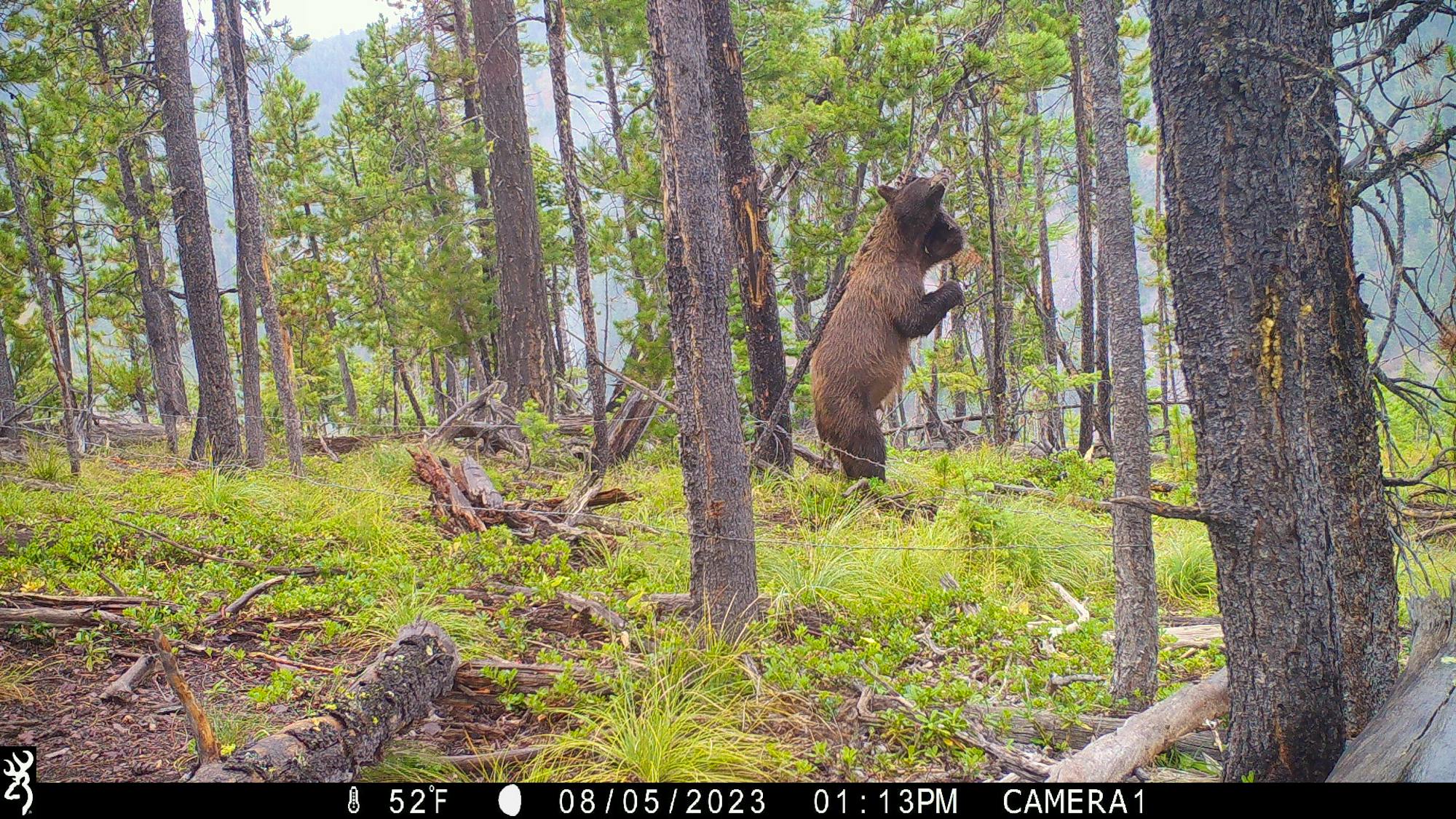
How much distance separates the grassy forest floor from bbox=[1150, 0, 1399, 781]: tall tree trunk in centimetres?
70

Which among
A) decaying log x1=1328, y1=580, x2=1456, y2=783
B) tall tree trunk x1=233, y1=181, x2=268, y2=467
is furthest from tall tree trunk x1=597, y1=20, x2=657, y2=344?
decaying log x1=1328, y1=580, x2=1456, y2=783

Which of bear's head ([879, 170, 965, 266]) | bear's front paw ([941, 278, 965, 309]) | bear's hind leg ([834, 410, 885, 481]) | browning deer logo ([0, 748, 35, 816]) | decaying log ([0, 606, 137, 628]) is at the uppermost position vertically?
bear's head ([879, 170, 965, 266])

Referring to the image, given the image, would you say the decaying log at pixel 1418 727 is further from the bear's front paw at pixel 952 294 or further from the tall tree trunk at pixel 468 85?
the tall tree trunk at pixel 468 85

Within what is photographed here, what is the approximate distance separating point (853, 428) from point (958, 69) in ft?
11.3

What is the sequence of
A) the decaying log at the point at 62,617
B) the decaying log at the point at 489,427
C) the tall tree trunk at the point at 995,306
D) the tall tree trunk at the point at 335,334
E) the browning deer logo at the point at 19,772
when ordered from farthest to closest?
the tall tree trunk at the point at 335,334, the decaying log at the point at 489,427, the tall tree trunk at the point at 995,306, the decaying log at the point at 62,617, the browning deer logo at the point at 19,772

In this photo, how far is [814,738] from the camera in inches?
132

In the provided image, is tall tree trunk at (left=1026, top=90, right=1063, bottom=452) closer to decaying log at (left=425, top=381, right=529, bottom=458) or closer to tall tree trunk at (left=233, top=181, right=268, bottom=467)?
decaying log at (left=425, top=381, right=529, bottom=458)

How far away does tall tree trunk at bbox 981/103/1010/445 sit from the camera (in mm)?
7730

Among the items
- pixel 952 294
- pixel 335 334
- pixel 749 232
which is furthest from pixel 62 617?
pixel 335 334

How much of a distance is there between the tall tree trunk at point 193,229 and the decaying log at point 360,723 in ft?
22.4

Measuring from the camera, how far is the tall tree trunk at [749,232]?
7.04m

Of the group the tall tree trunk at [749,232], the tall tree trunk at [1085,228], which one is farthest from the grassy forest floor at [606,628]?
the tall tree trunk at [1085,228]

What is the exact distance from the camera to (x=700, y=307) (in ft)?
12.6
